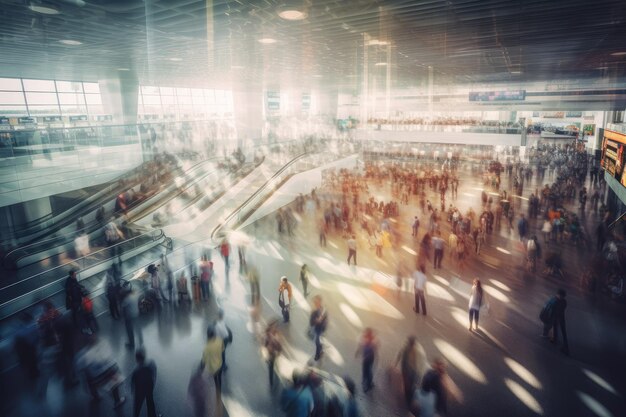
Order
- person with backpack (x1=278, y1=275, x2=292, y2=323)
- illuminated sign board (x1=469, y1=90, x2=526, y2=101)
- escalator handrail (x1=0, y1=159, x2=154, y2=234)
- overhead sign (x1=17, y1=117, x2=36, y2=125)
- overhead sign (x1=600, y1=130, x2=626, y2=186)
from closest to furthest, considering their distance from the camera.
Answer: person with backpack (x1=278, y1=275, x2=292, y2=323) → overhead sign (x1=600, y1=130, x2=626, y2=186) → escalator handrail (x1=0, y1=159, x2=154, y2=234) → overhead sign (x1=17, y1=117, x2=36, y2=125) → illuminated sign board (x1=469, y1=90, x2=526, y2=101)

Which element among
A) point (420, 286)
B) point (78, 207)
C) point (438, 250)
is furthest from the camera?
point (78, 207)

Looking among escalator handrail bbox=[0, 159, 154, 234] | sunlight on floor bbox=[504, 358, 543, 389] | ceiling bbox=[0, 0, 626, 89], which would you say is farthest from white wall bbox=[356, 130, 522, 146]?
sunlight on floor bbox=[504, 358, 543, 389]

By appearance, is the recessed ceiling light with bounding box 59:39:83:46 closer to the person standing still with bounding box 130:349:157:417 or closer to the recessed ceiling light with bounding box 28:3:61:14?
the recessed ceiling light with bounding box 28:3:61:14

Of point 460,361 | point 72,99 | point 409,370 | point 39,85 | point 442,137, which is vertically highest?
point 39,85

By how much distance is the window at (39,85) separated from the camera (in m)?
24.7

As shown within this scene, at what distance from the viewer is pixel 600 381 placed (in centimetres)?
547

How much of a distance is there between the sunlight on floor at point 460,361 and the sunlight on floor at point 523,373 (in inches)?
23.4

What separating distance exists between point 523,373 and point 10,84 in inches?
1264

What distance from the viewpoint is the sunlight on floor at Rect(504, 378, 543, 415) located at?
16.5ft

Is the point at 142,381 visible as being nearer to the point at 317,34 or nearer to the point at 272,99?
the point at 317,34

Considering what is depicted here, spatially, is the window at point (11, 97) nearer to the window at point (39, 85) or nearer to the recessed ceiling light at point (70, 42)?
the window at point (39, 85)

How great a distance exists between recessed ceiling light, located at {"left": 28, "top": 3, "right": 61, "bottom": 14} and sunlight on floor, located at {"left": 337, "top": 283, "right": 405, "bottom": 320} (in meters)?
9.41

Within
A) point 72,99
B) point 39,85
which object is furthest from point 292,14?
point 72,99

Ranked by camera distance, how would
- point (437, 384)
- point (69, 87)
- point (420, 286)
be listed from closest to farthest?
point (437, 384), point (420, 286), point (69, 87)
